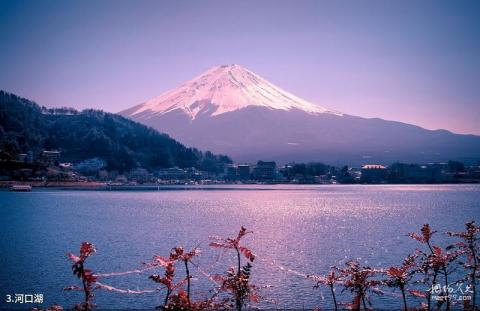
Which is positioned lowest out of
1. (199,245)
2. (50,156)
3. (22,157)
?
(199,245)

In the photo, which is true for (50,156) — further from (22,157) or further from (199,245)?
(199,245)

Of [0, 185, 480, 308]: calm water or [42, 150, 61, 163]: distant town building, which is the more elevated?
[42, 150, 61, 163]: distant town building

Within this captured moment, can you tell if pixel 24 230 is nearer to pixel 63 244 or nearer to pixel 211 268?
pixel 63 244

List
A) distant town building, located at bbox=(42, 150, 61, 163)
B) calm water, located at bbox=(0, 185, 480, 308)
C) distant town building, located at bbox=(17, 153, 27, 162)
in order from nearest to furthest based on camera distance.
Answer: calm water, located at bbox=(0, 185, 480, 308) → distant town building, located at bbox=(17, 153, 27, 162) → distant town building, located at bbox=(42, 150, 61, 163)

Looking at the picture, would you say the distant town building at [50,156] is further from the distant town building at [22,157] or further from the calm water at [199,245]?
the calm water at [199,245]

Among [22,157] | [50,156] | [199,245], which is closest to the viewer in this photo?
[199,245]

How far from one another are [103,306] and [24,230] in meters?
33.3

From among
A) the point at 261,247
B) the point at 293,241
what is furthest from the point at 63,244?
the point at 293,241

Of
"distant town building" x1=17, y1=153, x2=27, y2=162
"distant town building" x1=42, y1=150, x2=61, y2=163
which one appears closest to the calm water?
"distant town building" x1=17, y1=153, x2=27, y2=162

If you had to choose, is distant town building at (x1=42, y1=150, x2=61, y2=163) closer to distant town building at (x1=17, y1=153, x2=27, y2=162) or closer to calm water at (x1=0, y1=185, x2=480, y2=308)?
distant town building at (x1=17, y1=153, x2=27, y2=162)

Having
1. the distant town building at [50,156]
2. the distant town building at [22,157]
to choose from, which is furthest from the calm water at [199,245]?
the distant town building at [50,156]

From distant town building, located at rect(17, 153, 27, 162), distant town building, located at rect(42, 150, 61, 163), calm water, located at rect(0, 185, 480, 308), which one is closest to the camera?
calm water, located at rect(0, 185, 480, 308)

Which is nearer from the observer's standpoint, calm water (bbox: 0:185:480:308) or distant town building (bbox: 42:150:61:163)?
calm water (bbox: 0:185:480:308)

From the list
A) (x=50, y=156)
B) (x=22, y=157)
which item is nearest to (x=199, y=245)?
(x=22, y=157)
